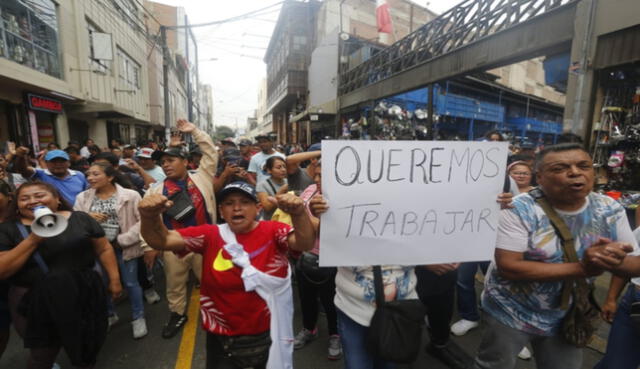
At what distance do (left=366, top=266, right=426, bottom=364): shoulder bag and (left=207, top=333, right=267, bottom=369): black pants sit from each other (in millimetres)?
755

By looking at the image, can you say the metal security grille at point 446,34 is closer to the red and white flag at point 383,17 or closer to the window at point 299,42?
the red and white flag at point 383,17

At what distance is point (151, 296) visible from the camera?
149 inches

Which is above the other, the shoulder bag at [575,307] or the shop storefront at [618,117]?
the shop storefront at [618,117]

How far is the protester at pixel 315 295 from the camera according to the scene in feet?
8.27

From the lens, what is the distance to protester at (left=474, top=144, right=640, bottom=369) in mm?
1554

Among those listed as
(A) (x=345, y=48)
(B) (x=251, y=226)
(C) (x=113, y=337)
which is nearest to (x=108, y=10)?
(A) (x=345, y=48)

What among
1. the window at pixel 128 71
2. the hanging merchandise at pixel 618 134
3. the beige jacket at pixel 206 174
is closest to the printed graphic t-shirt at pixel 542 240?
the beige jacket at pixel 206 174

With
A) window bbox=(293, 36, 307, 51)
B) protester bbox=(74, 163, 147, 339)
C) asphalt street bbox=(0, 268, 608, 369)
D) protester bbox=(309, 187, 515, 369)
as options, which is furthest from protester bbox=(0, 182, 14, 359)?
window bbox=(293, 36, 307, 51)

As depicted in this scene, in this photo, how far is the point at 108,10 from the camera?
15.2 metres

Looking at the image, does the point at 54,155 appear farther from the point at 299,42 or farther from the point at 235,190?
the point at 299,42

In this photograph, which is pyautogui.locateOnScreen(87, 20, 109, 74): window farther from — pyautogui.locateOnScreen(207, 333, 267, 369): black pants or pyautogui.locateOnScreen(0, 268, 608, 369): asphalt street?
pyautogui.locateOnScreen(207, 333, 267, 369): black pants

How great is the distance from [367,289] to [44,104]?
1285 cm

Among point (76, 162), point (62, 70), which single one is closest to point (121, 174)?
point (76, 162)

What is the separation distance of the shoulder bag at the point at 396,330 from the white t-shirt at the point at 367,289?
66 mm
